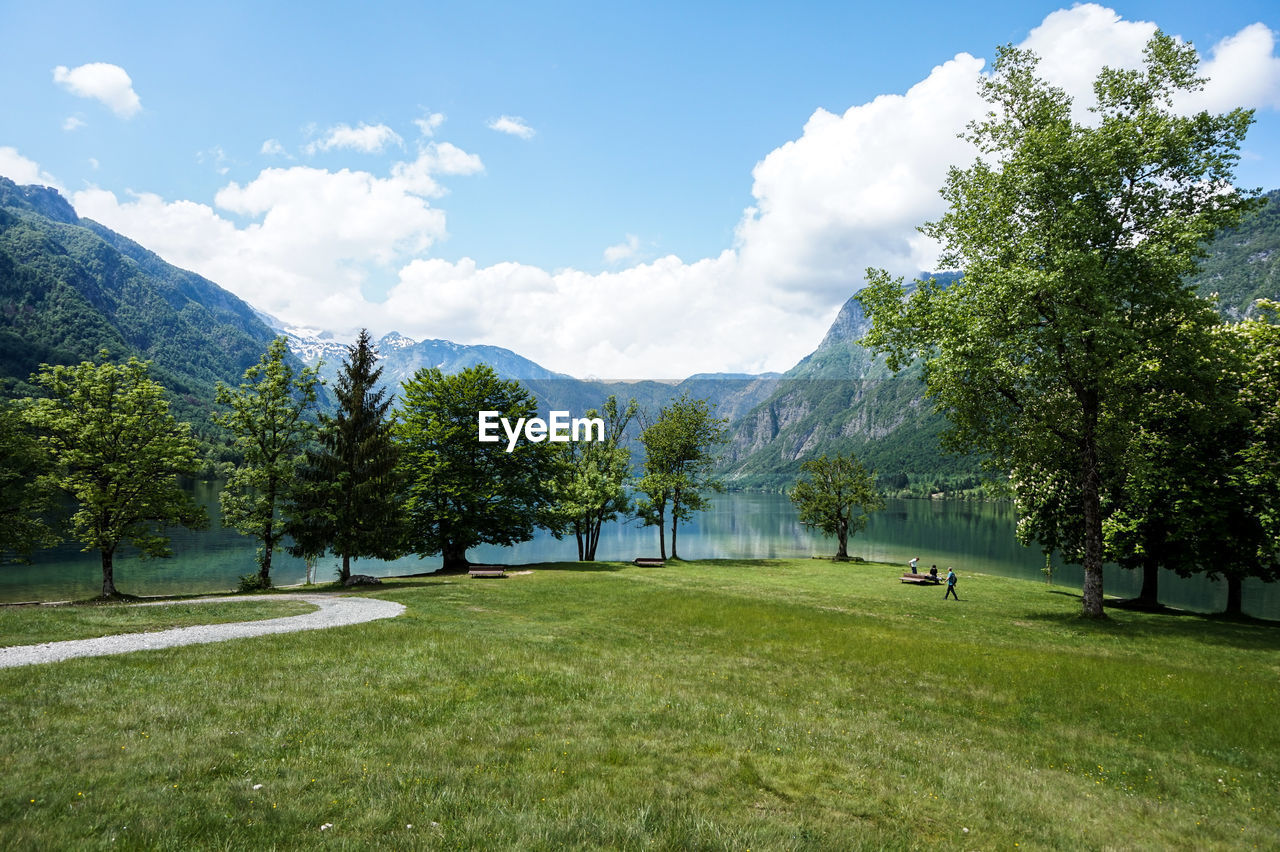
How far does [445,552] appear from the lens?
51.7 m

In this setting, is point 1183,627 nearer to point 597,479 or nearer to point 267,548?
point 597,479

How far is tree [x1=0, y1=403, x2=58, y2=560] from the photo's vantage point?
3500 cm

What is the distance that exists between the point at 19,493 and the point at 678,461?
50865 mm

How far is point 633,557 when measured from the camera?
8725 centimetres

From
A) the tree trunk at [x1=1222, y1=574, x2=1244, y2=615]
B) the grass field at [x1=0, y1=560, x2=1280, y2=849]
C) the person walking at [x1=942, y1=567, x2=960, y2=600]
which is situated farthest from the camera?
the person walking at [x1=942, y1=567, x2=960, y2=600]

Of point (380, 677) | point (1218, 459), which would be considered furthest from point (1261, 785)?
point (1218, 459)

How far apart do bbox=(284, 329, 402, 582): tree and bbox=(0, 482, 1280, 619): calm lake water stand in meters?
9.49

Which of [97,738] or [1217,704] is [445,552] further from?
[1217,704]

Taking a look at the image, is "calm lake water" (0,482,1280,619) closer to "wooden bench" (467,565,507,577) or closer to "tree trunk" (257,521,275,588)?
"tree trunk" (257,521,275,588)

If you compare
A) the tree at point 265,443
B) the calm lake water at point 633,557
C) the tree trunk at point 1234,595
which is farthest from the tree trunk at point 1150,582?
the tree at point 265,443

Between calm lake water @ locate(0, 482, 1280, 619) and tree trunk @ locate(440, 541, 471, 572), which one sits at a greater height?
tree trunk @ locate(440, 541, 471, 572)

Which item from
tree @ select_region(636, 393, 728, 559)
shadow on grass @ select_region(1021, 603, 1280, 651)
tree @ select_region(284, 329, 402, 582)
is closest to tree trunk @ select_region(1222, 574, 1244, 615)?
shadow on grass @ select_region(1021, 603, 1280, 651)

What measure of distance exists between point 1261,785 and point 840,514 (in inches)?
2301

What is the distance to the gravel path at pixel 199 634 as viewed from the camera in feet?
52.7
